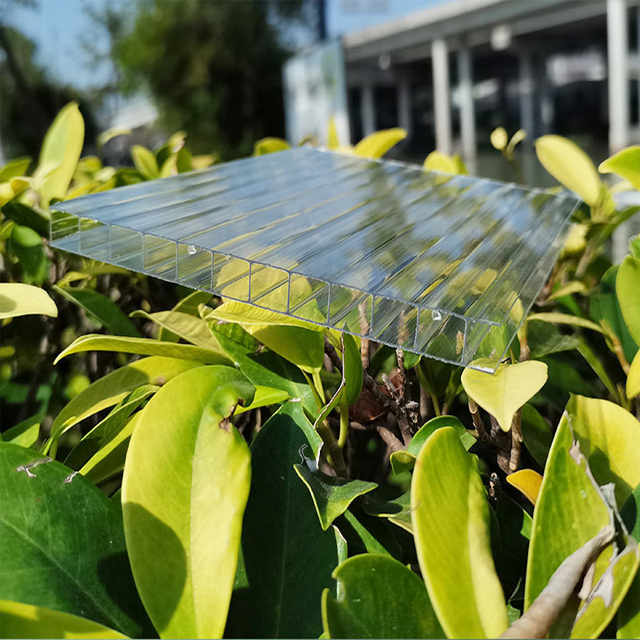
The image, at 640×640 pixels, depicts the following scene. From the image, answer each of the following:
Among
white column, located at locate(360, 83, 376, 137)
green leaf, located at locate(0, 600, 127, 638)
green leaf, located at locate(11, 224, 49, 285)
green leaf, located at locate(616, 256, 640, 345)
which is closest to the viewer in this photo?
green leaf, located at locate(0, 600, 127, 638)

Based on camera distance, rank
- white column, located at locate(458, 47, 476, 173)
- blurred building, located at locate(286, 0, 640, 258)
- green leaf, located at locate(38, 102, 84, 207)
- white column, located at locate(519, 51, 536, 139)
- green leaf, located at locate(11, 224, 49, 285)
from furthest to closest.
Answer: white column, located at locate(519, 51, 536, 139) < white column, located at locate(458, 47, 476, 173) < blurred building, located at locate(286, 0, 640, 258) < green leaf, located at locate(38, 102, 84, 207) < green leaf, located at locate(11, 224, 49, 285)

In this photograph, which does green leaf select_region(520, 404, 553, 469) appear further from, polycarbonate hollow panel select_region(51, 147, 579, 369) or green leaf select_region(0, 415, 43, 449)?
green leaf select_region(0, 415, 43, 449)

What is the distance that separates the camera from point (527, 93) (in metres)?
14.7

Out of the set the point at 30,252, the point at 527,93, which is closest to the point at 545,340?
the point at 30,252

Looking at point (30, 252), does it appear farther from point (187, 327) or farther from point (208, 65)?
point (208, 65)

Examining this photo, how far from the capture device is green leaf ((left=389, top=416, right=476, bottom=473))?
1.43ft

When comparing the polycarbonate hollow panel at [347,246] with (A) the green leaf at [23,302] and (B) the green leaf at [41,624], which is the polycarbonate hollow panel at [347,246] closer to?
(A) the green leaf at [23,302]

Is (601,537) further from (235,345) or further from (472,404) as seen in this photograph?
(235,345)

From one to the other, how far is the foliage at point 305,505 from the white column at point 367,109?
15.6 meters

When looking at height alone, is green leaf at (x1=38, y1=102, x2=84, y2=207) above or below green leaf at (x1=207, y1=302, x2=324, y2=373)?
above

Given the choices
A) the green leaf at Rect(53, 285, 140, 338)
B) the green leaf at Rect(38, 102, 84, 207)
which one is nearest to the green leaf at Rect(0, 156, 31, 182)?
the green leaf at Rect(38, 102, 84, 207)

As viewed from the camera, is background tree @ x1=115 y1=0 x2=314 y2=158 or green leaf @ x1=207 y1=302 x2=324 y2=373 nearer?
green leaf @ x1=207 y1=302 x2=324 y2=373

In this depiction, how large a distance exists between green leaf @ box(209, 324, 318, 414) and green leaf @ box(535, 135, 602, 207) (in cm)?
53

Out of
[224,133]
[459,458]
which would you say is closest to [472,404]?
[459,458]
